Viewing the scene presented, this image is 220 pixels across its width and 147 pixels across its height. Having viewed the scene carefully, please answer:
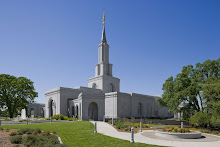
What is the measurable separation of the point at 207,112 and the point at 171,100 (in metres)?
4.93

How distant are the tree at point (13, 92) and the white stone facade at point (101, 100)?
4.99 metres

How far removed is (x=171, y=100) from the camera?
2750 centimetres

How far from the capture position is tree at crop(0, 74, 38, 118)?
136 ft

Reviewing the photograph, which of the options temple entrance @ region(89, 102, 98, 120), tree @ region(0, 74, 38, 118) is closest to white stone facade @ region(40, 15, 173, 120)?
temple entrance @ region(89, 102, 98, 120)

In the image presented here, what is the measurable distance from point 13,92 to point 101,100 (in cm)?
2153

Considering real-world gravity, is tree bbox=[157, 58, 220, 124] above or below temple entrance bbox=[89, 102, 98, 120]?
above

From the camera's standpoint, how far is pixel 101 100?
3566 centimetres

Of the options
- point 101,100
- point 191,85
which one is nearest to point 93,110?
point 101,100

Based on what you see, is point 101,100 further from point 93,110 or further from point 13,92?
point 13,92

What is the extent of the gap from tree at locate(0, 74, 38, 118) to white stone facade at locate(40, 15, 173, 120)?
4.99 metres

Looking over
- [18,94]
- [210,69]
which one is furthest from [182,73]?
[18,94]

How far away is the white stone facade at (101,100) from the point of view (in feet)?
113

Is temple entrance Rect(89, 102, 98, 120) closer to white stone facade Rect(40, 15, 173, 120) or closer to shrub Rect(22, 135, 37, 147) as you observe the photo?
white stone facade Rect(40, 15, 173, 120)

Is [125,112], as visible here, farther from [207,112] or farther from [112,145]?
[112,145]
